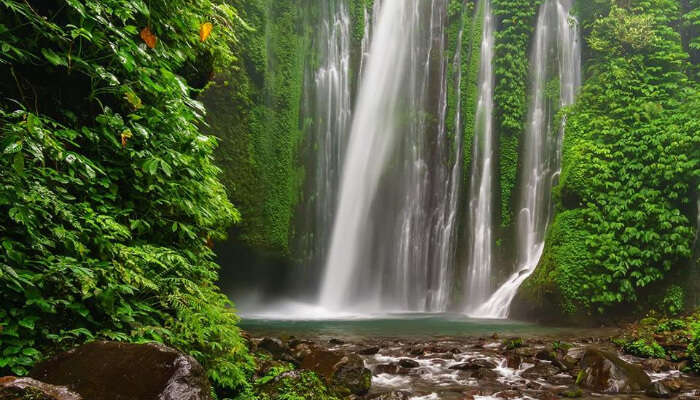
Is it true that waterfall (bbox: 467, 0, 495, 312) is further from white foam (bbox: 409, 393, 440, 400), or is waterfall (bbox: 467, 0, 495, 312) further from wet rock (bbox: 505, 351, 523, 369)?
white foam (bbox: 409, 393, 440, 400)

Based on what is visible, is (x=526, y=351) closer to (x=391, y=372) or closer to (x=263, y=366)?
(x=391, y=372)

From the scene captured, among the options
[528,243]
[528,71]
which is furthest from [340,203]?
[528,71]

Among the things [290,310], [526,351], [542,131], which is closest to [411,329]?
[526,351]

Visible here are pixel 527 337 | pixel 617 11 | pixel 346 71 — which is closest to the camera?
pixel 527 337

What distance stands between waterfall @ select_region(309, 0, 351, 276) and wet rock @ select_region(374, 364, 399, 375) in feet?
37.0

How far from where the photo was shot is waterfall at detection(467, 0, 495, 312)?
14.9 meters

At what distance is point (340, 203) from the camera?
17547 mm

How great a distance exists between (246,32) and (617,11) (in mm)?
12858

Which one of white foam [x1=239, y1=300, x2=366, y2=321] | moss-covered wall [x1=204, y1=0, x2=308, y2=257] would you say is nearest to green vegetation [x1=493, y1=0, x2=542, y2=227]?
white foam [x1=239, y1=300, x2=366, y2=321]

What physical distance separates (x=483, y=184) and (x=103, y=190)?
14710mm

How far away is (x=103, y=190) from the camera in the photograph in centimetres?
303

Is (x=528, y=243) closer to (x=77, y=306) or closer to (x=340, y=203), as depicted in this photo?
(x=340, y=203)

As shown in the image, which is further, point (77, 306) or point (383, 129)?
point (383, 129)

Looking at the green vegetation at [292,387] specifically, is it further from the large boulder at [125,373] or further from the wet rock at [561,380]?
the wet rock at [561,380]
